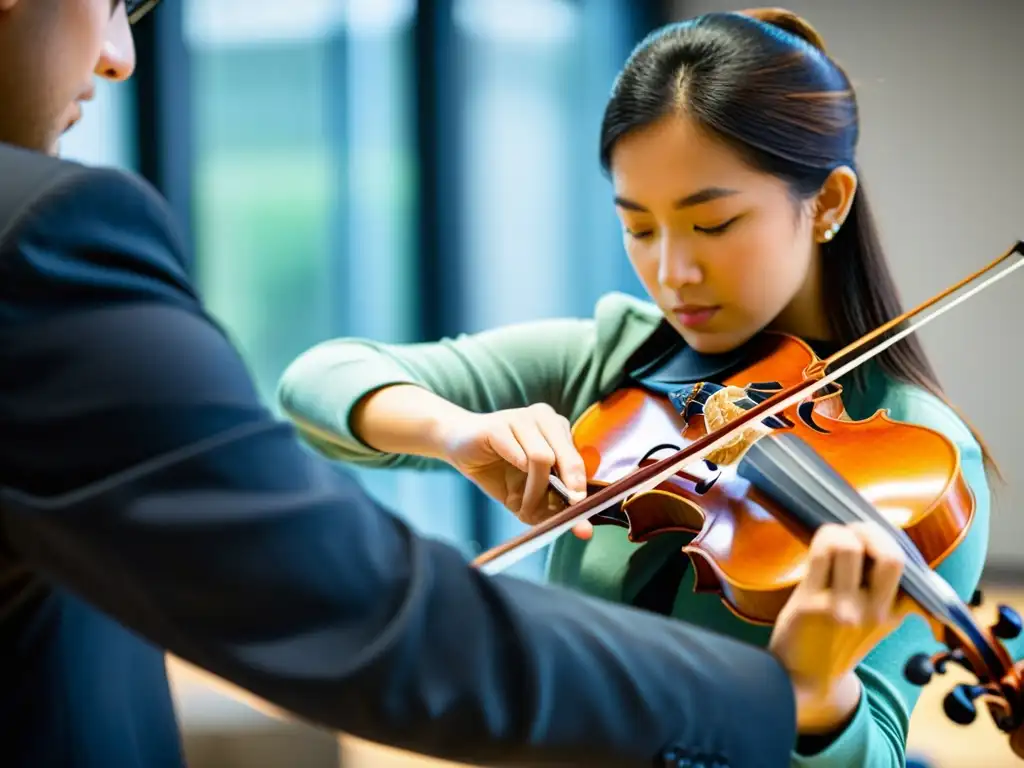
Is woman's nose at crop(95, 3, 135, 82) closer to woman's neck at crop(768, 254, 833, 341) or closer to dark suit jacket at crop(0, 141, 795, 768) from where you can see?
dark suit jacket at crop(0, 141, 795, 768)

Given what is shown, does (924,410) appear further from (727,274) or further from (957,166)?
(957,166)

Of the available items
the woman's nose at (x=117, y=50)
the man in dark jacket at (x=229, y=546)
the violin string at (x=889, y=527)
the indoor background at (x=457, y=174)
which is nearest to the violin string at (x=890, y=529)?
the violin string at (x=889, y=527)

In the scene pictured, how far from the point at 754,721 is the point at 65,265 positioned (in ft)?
1.20

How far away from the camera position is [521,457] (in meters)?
0.75

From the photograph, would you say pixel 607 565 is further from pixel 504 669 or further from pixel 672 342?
pixel 504 669

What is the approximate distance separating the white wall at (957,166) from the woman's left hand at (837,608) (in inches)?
17.8

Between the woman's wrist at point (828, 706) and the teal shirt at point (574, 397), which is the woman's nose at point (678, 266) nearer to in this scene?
the teal shirt at point (574, 397)

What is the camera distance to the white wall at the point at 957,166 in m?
1.07

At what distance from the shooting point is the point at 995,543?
1025mm

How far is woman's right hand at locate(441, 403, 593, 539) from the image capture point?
74 centimetres

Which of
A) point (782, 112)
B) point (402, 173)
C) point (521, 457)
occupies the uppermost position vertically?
point (782, 112)

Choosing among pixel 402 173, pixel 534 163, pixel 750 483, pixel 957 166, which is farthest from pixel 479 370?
pixel 402 173

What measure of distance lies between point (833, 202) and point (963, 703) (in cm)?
36

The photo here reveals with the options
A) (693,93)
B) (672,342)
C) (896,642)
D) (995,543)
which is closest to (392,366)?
(672,342)
